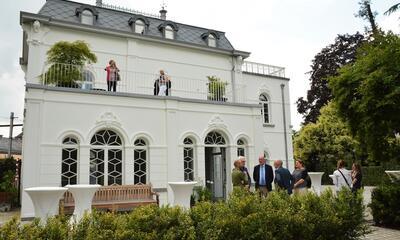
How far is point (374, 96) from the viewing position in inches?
356

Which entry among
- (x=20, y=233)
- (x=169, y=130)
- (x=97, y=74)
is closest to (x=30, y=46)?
(x=97, y=74)

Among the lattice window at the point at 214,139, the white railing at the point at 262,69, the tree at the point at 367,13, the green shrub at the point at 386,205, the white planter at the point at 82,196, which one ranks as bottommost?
the green shrub at the point at 386,205

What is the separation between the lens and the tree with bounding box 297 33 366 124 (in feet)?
97.5

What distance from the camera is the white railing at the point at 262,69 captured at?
23.0 meters

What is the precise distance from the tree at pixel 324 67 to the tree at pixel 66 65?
21930mm

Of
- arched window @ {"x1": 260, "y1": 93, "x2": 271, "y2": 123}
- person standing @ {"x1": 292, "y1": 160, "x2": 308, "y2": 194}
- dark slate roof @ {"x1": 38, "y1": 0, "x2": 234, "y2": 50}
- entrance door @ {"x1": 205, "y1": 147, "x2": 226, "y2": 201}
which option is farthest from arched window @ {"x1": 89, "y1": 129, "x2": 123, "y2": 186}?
arched window @ {"x1": 260, "y1": 93, "x2": 271, "y2": 123}

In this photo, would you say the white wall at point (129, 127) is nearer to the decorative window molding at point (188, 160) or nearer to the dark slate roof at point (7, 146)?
the decorative window molding at point (188, 160)

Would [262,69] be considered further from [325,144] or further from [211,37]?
[325,144]

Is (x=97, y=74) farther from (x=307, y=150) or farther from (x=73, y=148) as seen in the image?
(x=307, y=150)

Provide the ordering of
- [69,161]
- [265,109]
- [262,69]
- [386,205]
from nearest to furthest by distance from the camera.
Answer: [386,205] → [69,161] → [265,109] → [262,69]

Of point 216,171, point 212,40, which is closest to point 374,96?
point 216,171

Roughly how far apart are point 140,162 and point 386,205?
8.04m

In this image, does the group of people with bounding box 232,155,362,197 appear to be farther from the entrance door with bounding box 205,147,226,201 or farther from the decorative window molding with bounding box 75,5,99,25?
the decorative window molding with bounding box 75,5,99,25

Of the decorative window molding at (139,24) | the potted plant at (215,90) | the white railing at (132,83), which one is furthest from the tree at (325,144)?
the decorative window molding at (139,24)
